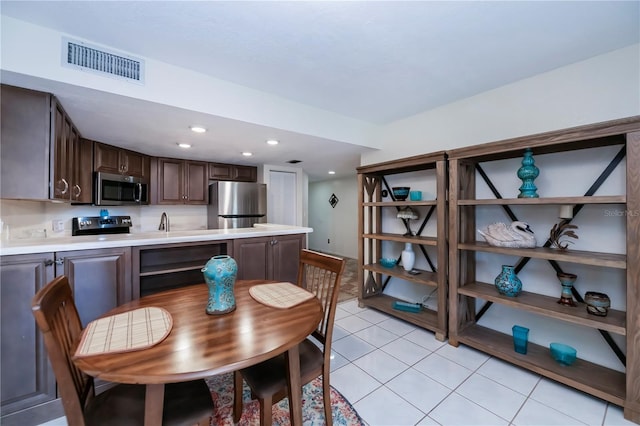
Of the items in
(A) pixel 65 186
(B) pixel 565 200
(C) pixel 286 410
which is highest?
(A) pixel 65 186

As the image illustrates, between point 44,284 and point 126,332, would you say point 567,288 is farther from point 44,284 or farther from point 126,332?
point 44,284

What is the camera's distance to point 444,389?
5.55ft

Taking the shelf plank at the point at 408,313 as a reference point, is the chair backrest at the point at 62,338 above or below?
above

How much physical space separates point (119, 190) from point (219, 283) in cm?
291

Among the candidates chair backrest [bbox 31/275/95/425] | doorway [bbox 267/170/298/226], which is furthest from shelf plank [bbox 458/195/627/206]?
doorway [bbox 267/170/298/226]

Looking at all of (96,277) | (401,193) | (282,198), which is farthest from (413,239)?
(282,198)

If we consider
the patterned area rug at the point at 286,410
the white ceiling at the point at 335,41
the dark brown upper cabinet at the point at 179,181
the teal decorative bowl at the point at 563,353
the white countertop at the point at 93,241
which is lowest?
the patterned area rug at the point at 286,410

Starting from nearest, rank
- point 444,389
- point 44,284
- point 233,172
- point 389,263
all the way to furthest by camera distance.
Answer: point 44,284 < point 444,389 < point 389,263 < point 233,172

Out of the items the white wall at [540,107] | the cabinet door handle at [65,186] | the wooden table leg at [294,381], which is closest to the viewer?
the wooden table leg at [294,381]

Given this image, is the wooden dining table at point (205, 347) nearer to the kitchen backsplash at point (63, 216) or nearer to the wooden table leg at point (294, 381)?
the wooden table leg at point (294, 381)

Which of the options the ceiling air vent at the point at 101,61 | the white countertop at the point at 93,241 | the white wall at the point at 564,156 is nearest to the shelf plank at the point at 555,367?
the white wall at the point at 564,156

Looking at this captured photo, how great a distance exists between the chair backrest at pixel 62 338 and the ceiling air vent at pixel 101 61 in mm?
1355

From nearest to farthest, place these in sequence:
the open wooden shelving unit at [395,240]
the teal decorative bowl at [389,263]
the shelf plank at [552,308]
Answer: the shelf plank at [552,308] → the open wooden shelving unit at [395,240] → the teal decorative bowl at [389,263]

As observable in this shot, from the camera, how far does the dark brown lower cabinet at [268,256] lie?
7.65ft
